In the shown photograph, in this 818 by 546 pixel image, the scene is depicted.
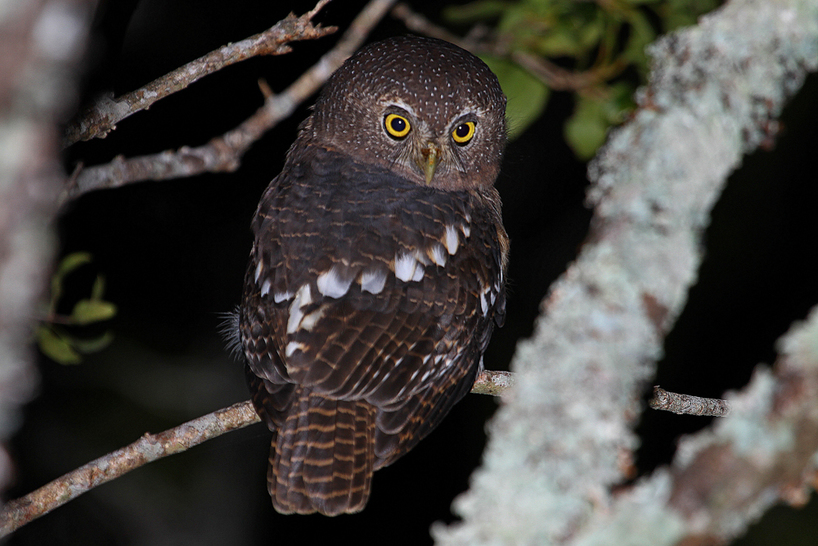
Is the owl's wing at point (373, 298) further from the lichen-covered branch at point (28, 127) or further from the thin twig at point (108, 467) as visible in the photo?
the lichen-covered branch at point (28, 127)

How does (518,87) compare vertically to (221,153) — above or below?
above

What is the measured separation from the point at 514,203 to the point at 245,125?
261 cm

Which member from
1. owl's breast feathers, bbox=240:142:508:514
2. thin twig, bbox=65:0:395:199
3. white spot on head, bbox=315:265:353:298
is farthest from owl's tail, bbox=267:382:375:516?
thin twig, bbox=65:0:395:199

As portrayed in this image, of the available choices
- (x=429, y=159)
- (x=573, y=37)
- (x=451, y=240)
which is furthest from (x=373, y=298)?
(x=573, y=37)

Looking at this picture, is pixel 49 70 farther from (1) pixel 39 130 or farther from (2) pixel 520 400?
(2) pixel 520 400

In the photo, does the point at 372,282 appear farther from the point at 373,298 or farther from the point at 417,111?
the point at 417,111

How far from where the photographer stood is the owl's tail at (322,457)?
272 centimetres

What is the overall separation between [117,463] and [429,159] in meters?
1.74

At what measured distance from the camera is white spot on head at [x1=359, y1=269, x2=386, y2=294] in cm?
285

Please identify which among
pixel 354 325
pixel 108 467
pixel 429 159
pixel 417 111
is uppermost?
pixel 417 111

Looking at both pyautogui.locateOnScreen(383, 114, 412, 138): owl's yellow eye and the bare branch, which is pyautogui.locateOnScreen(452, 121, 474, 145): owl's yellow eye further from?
the bare branch

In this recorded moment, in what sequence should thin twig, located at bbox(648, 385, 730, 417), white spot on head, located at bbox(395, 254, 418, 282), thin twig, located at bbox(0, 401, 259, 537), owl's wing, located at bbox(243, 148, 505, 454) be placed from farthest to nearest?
thin twig, located at bbox(648, 385, 730, 417), white spot on head, located at bbox(395, 254, 418, 282), owl's wing, located at bbox(243, 148, 505, 454), thin twig, located at bbox(0, 401, 259, 537)

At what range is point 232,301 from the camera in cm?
560

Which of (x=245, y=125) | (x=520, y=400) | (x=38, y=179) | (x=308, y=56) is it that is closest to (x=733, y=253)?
(x=308, y=56)
